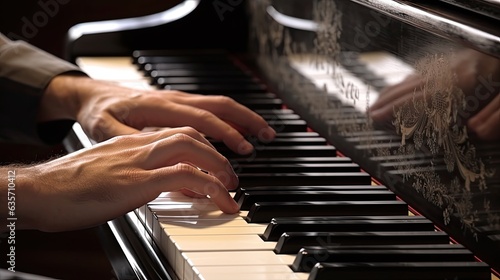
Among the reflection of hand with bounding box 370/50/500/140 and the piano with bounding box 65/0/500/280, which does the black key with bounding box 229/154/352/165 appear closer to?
the piano with bounding box 65/0/500/280

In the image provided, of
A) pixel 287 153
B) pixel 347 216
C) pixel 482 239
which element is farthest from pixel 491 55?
pixel 287 153

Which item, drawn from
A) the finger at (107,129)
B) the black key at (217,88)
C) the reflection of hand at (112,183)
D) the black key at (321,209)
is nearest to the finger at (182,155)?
the reflection of hand at (112,183)

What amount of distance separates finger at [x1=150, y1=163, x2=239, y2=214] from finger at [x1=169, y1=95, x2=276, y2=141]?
1.42 ft

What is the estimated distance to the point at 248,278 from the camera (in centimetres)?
123

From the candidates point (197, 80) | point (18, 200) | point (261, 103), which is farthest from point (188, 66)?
point (18, 200)

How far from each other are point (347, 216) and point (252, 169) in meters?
0.30

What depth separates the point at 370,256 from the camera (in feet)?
4.23

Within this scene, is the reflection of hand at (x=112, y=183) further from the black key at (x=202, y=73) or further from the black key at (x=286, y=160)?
the black key at (x=202, y=73)

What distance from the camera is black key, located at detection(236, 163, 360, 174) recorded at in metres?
1.77

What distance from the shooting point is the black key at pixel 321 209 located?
151cm

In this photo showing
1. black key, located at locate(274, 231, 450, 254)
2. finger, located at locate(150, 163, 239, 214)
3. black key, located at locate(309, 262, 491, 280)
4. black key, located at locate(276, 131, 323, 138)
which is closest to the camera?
black key, located at locate(309, 262, 491, 280)

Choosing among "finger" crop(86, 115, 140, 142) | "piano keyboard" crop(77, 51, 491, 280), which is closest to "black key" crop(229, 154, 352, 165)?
"piano keyboard" crop(77, 51, 491, 280)

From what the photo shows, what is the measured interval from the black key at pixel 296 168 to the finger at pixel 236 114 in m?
0.18

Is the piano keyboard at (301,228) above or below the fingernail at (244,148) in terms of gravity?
above
